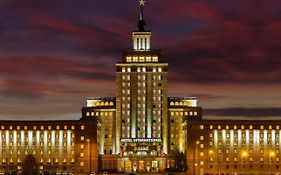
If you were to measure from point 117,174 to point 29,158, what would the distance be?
205 feet

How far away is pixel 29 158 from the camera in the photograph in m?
140

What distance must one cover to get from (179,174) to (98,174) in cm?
2223

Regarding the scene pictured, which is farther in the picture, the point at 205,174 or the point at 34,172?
the point at 205,174

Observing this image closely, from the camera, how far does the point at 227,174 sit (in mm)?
197500

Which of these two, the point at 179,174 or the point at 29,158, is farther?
the point at 179,174

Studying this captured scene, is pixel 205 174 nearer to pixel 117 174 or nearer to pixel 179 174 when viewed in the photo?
pixel 179 174

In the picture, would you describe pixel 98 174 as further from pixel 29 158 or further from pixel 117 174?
pixel 29 158

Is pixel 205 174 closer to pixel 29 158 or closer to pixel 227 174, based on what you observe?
pixel 227 174

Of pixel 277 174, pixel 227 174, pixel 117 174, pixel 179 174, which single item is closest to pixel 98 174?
pixel 117 174

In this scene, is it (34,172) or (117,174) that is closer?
(34,172)

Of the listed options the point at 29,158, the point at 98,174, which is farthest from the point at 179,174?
the point at 29,158

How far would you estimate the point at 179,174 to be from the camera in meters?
198

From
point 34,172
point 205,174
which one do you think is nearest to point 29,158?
point 34,172

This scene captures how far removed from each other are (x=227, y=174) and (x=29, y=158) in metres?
A: 73.9
